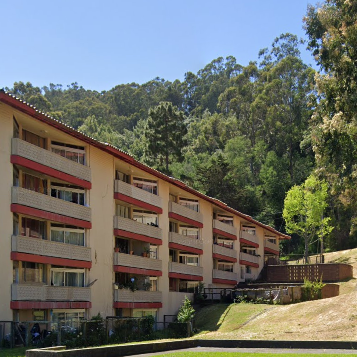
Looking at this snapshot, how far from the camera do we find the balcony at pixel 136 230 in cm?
4615

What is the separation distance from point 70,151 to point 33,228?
637 centimetres

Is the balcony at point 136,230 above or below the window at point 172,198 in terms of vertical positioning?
below

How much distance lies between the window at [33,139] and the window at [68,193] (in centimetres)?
274

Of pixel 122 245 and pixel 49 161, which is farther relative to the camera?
pixel 122 245

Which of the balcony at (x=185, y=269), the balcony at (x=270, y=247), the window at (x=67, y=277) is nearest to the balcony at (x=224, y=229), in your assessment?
the balcony at (x=185, y=269)

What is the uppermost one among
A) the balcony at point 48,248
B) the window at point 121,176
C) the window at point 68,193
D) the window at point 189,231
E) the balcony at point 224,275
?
the window at point 121,176

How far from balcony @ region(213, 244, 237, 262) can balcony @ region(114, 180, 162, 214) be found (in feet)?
43.1

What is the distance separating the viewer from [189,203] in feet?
201

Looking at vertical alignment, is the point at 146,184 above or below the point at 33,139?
below

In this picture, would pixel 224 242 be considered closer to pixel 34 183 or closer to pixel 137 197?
pixel 137 197

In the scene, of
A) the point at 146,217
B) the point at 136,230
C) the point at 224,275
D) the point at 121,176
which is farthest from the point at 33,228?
the point at 224,275

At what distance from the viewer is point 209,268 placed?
62500 millimetres

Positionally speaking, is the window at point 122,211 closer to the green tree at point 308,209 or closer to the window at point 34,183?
the window at point 34,183

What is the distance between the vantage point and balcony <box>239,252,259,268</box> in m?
70.2
